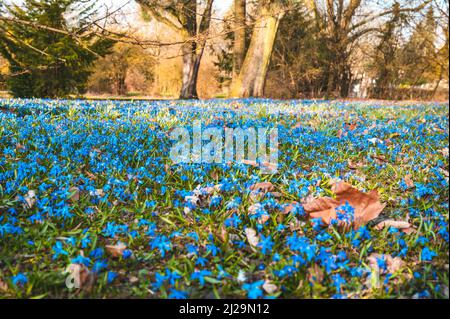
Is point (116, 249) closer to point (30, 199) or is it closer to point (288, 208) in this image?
point (30, 199)

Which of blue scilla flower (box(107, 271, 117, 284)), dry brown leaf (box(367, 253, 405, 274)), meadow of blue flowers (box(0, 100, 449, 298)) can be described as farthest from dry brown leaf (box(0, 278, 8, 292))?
dry brown leaf (box(367, 253, 405, 274))

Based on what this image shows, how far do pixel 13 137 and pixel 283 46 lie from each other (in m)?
17.4

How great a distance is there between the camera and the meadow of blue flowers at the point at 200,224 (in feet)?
5.51

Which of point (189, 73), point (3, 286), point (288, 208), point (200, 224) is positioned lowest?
point (3, 286)

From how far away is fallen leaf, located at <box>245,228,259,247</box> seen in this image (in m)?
2.02

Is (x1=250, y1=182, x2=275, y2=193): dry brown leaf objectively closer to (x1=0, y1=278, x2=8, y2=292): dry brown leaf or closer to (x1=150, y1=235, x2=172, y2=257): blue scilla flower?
(x1=150, y1=235, x2=172, y2=257): blue scilla flower

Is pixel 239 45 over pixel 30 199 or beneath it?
over

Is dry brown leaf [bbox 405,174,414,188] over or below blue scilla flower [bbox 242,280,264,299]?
over

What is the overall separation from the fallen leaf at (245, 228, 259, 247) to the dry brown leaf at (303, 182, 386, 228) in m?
0.42

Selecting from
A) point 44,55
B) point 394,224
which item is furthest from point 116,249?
point 44,55

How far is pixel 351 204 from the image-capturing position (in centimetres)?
223

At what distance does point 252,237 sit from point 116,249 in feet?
2.45

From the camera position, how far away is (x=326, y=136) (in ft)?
15.3

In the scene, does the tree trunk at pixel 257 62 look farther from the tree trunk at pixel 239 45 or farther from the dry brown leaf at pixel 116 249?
the dry brown leaf at pixel 116 249
